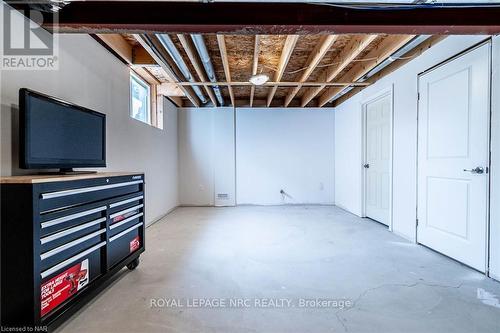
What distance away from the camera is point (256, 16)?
2.00 metres

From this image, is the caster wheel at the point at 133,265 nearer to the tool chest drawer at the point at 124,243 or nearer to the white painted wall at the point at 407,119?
the tool chest drawer at the point at 124,243

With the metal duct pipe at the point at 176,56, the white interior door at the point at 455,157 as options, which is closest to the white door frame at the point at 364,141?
the white interior door at the point at 455,157

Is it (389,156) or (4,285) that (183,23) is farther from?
(389,156)

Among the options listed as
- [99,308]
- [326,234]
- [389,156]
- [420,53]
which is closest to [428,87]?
[420,53]

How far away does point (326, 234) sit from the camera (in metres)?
3.93

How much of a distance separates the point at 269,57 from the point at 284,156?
2951 mm

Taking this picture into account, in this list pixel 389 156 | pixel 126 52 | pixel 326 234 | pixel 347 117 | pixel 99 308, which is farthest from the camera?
pixel 347 117

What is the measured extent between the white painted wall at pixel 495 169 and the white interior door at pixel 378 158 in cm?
167

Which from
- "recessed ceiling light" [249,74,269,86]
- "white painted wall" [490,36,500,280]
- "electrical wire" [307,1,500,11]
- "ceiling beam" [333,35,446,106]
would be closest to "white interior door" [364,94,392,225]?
"ceiling beam" [333,35,446,106]

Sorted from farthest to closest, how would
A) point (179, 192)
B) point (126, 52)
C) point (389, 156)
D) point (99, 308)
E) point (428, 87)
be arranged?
point (179, 192) < point (389, 156) < point (126, 52) < point (428, 87) < point (99, 308)

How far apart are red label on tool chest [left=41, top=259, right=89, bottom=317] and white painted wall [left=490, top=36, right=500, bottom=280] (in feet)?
11.3

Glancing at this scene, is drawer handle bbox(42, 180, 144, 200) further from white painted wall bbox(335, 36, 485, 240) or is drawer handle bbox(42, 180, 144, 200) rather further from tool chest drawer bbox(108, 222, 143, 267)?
white painted wall bbox(335, 36, 485, 240)

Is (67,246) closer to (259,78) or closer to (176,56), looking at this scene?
(176,56)

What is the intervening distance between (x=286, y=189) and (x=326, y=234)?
8.60 ft
